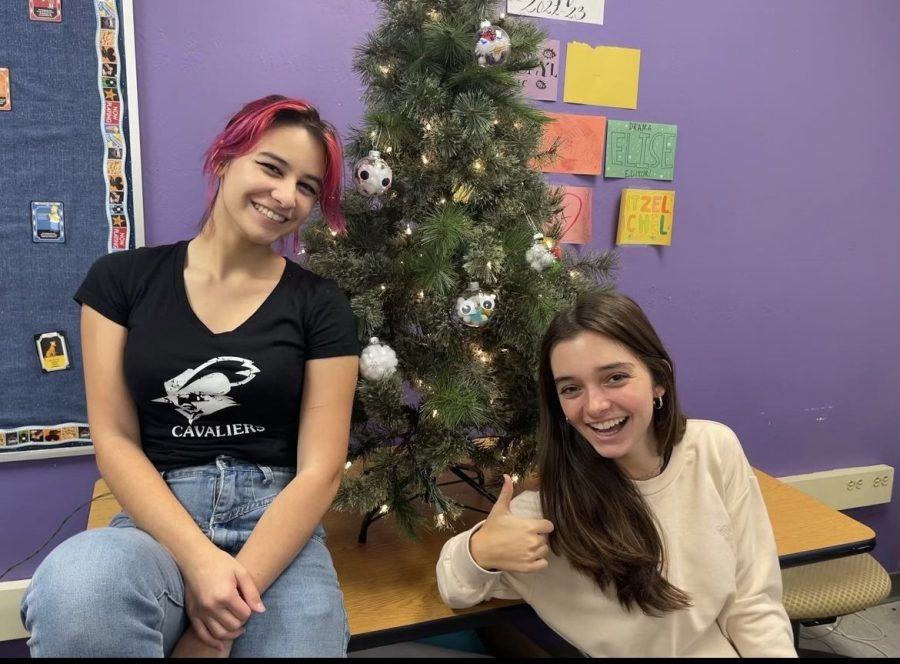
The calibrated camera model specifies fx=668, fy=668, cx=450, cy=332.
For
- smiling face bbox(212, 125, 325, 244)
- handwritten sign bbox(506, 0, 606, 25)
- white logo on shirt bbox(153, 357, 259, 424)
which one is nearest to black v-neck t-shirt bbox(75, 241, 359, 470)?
white logo on shirt bbox(153, 357, 259, 424)

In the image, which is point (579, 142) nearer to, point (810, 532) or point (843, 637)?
point (810, 532)

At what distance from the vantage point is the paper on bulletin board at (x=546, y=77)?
180 cm

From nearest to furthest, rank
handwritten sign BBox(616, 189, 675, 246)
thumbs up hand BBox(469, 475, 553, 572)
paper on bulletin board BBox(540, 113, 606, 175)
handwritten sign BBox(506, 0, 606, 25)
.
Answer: thumbs up hand BBox(469, 475, 553, 572) < handwritten sign BBox(506, 0, 606, 25) < paper on bulletin board BBox(540, 113, 606, 175) < handwritten sign BBox(616, 189, 675, 246)

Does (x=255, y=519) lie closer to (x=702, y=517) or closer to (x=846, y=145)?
(x=702, y=517)

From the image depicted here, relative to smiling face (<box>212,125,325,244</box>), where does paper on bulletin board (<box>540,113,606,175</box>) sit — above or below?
above

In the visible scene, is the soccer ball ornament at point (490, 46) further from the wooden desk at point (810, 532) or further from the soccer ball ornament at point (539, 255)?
the wooden desk at point (810, 532)

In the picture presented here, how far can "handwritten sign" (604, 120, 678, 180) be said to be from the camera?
1.92m

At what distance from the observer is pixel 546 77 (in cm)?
182

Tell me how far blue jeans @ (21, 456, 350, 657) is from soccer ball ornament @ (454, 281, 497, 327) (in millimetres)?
422

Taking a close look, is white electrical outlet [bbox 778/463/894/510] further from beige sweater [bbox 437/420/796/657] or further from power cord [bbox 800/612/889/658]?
beige sweater [bbox 437/420/796/657]

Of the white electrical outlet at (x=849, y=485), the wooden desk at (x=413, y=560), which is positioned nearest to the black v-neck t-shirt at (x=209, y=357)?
the wooden desk at (x=413, y=560)

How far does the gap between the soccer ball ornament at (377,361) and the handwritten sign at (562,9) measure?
3.45 ft

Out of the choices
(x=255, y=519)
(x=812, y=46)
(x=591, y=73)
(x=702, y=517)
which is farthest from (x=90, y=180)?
(x=812, y=46)

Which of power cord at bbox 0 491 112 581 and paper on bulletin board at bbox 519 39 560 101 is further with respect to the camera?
paper on bulletin board at bbox 519 39 560 101
